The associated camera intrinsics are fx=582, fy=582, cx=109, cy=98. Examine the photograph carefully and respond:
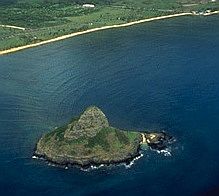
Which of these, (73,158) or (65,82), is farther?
(65,82)

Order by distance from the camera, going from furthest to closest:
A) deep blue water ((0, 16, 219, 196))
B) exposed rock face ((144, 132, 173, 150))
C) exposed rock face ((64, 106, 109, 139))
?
exposed rock face ((144, 132, 173, 150)), exposed rock face ((64, 106, 109, 139)), deep blue water ((0, 16, 219, 196))

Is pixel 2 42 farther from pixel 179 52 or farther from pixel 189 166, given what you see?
pixel 189 166

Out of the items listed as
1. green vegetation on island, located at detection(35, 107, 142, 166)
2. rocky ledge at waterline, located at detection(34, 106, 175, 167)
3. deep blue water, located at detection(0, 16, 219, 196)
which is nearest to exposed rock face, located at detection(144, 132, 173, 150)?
rocky ledge at waterline, located at detection(34, 106, 175, 167)

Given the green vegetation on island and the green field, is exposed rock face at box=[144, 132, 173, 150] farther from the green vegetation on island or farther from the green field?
the green field

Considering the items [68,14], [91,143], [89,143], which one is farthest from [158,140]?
[68,14]

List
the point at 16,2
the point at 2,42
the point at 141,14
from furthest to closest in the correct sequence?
the point at 16,2 < the point at 141,14 < the point at 2,42

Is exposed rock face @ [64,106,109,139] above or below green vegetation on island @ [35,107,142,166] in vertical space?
above

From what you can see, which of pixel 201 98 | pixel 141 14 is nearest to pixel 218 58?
pixel 201 98

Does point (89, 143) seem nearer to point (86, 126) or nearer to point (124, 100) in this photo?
point (86, 126)

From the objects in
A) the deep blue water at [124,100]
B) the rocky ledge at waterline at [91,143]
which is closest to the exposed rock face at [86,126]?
the rocky ledge at waterline at [91,143]
